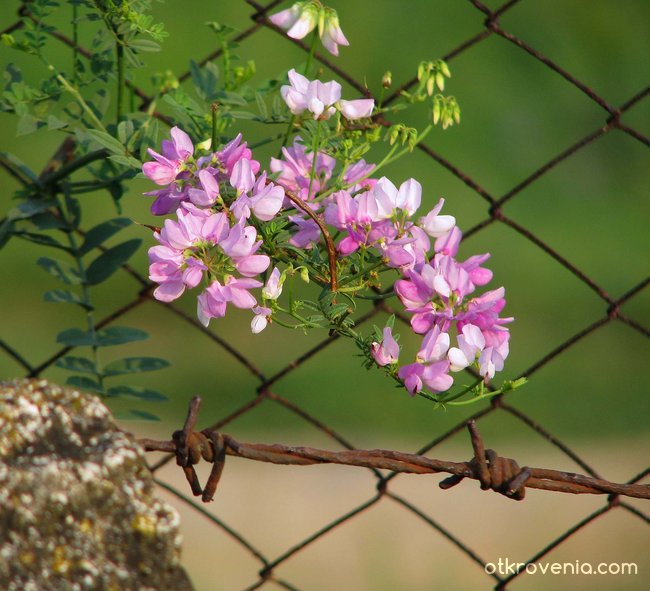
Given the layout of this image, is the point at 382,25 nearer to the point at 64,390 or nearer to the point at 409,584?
the point at 409,584

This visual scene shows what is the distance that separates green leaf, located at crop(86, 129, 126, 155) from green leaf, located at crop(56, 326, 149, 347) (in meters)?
0.25

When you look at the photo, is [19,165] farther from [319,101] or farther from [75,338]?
[319,101]

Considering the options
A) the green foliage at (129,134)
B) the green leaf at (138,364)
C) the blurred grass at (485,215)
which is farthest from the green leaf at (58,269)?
the blurred grass at (485,215)

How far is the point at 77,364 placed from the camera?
4.04 feet

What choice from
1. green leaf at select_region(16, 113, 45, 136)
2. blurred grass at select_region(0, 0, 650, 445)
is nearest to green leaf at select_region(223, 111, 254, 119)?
green leaf at select_region(16, 113, 45, 136)

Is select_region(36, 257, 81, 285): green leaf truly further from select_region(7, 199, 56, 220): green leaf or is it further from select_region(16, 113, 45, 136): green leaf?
select_region(16, 113, 45, 136): green leaf

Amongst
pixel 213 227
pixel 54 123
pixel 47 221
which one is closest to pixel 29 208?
pixel 47 221

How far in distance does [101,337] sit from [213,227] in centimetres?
40

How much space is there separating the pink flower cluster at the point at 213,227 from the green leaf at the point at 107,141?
106mm

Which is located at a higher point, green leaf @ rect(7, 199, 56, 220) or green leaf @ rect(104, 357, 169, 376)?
green leaf @ rect(7, 199, 56, 220)

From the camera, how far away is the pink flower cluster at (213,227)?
899 millimetres

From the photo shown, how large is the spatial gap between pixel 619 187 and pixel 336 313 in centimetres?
460

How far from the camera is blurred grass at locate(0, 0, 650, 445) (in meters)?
3.59

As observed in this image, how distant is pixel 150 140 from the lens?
107 cm
